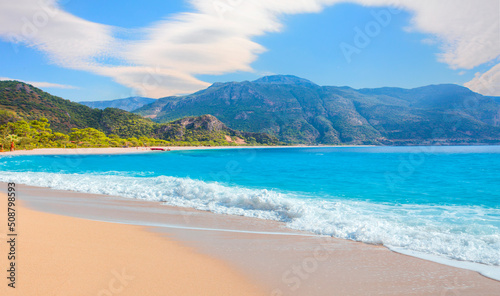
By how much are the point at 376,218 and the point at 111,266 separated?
325 inches

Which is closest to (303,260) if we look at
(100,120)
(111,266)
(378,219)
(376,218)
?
(111,266)

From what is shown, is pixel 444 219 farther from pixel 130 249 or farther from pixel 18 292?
pixel 18 292

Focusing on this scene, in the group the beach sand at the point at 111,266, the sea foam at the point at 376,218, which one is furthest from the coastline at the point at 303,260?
the sea foam at the point at 376,218

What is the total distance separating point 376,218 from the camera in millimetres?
9016

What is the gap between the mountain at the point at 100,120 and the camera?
3711 inches

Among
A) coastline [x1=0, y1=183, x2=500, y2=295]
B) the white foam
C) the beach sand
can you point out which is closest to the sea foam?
the white foam

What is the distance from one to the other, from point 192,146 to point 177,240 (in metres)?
139

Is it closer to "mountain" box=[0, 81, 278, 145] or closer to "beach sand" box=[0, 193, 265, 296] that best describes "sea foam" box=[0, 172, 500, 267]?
"beach sand" box=[0, 193, 265, 296]

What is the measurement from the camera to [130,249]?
5.65 metres

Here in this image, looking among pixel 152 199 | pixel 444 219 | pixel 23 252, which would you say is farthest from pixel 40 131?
pixel 444 219

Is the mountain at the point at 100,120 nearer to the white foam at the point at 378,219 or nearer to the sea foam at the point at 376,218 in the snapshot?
the sea foam at the point at 376,218

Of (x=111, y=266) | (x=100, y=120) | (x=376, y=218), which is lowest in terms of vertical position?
(x=376, y=218)

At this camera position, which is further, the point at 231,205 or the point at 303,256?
the point at 231,205

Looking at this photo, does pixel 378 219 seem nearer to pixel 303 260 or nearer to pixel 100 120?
pixel 303 260
